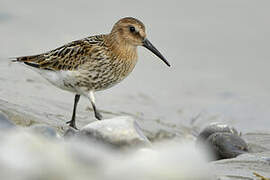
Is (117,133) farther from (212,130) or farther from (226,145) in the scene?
(212,130)

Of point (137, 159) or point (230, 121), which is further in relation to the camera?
point (230, 121)

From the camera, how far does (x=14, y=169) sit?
11.6 ft

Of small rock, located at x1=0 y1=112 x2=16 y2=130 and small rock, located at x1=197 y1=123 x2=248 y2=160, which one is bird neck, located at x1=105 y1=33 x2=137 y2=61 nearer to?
small rock, located at x1=197 y1=123 x2=248 y2=160

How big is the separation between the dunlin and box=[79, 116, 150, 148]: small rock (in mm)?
2198

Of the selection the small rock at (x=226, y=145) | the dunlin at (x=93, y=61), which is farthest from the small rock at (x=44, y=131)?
the dunlin at (x=93, y=61)

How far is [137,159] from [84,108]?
16.2 ft

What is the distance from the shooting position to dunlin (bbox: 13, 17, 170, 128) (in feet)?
23.8

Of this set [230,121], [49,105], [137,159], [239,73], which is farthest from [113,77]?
[239,73]

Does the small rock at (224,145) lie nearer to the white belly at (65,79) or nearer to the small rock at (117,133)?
the small rock at (117,133)

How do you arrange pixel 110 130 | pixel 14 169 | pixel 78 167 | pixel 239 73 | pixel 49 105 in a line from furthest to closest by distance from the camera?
pixel 239 73 < pixel 49 105 < pixel 110 130 < pixel 78 167 < pixel 14 169

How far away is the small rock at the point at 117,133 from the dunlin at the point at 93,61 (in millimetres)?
2198

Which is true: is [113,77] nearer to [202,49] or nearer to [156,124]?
[156,124]

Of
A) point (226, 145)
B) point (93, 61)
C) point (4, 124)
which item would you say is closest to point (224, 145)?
point (226, 145)

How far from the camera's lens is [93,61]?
732 centimetres
